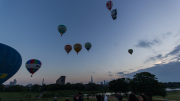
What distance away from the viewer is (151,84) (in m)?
32.7

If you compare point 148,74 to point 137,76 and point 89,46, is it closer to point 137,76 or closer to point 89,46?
point 137,76

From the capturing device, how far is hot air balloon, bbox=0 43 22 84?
82.9 feet

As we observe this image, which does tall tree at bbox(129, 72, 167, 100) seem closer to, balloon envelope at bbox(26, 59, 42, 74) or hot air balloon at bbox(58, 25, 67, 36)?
hot air balloon at bbox(58, 25, 67, 36)

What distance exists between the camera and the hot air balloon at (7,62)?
25266mm

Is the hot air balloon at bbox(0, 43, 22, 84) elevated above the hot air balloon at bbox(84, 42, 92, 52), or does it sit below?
below

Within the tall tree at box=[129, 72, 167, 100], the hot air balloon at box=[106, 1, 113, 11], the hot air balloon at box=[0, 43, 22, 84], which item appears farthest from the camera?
the tall tree at box=[129, 72, 167, 100]

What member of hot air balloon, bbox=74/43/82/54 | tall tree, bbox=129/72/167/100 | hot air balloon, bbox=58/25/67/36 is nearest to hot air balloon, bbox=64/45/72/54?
hot air balloon, bbox=74/43/82/54

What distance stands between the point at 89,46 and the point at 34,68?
20.2 meters

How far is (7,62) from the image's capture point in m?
26.1

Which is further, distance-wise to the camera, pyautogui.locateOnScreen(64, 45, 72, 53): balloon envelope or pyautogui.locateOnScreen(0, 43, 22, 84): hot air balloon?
pyautogui.locateOnScreen(64, 45, 72, 53): balloon envelope

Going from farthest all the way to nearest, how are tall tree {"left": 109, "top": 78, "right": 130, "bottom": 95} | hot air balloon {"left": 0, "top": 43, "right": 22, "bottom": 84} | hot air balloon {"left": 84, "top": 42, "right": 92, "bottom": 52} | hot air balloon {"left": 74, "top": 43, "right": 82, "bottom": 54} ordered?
tall tree {"left": 109, "top": 78, "right": 130, "bottom": 95} → hot air balloon {"left": 84, "top": 42, "right": 92, "bottom": 52} → hot air balloon {"left": 74, "top": 43, "right": 82, "bottom": 54} → hot air balloon {"left": 0, "top": 43, "right": 22, "bottom": 84}

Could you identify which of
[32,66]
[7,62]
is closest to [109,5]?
[32,66]

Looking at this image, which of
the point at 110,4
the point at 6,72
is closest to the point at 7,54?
the point at 6,72

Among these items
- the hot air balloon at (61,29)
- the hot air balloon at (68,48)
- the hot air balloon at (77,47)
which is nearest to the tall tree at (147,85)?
the hot air balloon at (77,47)
